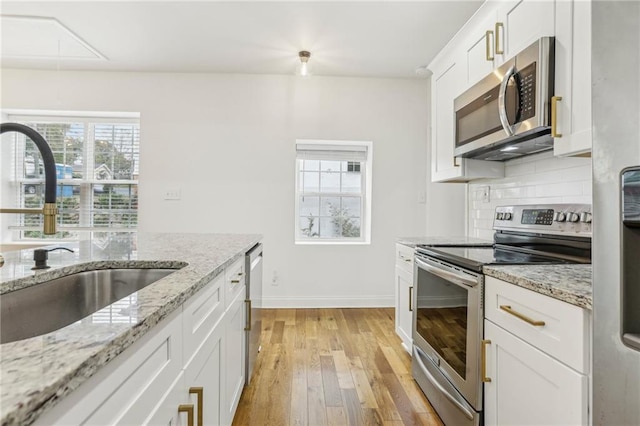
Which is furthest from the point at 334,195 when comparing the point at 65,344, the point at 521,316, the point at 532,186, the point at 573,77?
the point at 65,344

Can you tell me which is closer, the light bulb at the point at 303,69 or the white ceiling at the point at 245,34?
the white ceiling at the point at 245,34

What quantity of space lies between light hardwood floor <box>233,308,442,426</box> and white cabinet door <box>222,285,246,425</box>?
0.22 meters

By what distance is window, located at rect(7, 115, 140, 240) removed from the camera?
3621 mm

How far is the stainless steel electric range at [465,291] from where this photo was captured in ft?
4.55

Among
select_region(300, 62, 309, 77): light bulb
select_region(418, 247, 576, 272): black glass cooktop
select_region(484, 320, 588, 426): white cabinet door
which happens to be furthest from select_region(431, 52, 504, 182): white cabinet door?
select_region(484, 320, 588, 426): white cabinet door

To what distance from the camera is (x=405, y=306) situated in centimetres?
242

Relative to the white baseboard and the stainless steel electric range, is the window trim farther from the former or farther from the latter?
the stainless steel electric range

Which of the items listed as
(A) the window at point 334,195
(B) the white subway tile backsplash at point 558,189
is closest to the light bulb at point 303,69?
(A) the window at point 334,195

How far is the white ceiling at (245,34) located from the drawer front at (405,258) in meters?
1.71

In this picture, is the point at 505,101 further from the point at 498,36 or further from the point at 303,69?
the point at 303,69

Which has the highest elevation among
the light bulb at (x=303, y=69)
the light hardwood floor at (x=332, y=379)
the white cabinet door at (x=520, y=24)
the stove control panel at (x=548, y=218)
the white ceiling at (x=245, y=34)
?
the white ceiling at (x=245, y=34)

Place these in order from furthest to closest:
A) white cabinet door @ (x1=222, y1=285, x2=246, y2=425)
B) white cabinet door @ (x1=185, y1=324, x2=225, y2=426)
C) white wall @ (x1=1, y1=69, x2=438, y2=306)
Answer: white wall @ (x1=1, y1=69, x2=438, y2=306), white cabinet door @ (x1=222, y1=285, x2=246, y2=425), white cabinet door @ (x1=185, y1=324, x2=225, y2=426)

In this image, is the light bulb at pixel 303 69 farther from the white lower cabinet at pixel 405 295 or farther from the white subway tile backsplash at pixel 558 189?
the white subway tile backsplash at pixel 558 189

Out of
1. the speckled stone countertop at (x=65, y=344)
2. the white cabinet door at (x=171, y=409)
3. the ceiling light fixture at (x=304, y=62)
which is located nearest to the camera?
the speckled stone countertop at (x=65, y=344)
